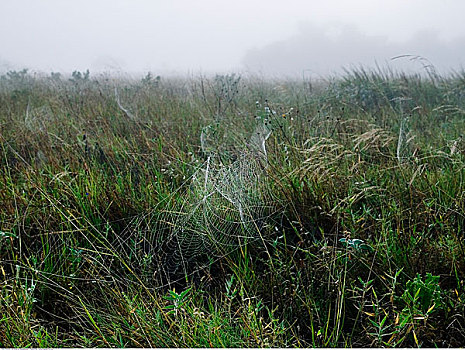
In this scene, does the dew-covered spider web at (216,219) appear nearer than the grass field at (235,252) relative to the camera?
No

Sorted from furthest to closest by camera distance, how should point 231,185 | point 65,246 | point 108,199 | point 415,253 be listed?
point 108,199
point 231,185
point 65,246
point 415,253

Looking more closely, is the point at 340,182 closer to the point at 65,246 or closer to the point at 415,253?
the point at 415,253

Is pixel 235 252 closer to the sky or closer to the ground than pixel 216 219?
closer to the ground

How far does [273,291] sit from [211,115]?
288 centimetres

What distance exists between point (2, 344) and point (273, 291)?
40.6 inches

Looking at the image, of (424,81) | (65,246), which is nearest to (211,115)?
(65,246)

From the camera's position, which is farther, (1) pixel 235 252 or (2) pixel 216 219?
(2) pixel 216 219

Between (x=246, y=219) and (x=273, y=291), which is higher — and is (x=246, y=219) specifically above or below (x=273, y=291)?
above

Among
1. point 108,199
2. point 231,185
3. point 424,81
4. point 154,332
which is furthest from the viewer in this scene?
point 424,81

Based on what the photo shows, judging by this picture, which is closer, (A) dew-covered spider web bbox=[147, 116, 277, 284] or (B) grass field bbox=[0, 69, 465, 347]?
(B) grass field bbox=[0, 69, 465, 347]

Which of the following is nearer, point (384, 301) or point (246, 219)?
point (384, 301)

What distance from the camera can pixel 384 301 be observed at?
6.42ft

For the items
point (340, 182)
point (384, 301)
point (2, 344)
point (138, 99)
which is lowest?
point (384, 301)

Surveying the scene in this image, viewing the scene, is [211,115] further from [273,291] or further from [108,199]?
[273,291]
